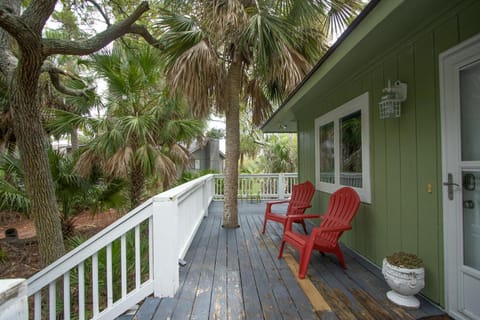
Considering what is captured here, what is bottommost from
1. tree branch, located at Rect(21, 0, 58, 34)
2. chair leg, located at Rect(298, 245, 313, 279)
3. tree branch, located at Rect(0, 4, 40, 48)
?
chair leg, located at Rect(298, 245, 313, 279)

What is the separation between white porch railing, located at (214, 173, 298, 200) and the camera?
7.68 metres

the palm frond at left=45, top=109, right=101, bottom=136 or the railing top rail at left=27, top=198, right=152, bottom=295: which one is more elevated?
the palm frond at left=45, top=109, right=101, bottom=136

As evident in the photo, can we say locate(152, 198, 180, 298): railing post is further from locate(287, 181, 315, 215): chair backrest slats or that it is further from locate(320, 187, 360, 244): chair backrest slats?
locate(287, 181, 315, 215): chair backrest slats

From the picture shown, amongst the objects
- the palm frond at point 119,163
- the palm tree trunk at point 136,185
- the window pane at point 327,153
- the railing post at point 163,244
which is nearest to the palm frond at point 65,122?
the palm frond at point 119,163

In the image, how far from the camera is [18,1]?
9.78ft

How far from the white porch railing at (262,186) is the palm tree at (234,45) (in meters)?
3.24

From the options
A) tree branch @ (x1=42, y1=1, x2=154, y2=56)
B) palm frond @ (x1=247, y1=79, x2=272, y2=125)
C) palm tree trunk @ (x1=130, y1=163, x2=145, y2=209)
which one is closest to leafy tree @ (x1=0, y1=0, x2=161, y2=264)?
tree branch @ (x1=42, y1=1, x2=154, y2=56)

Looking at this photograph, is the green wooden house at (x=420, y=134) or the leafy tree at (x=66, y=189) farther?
the leafy tree at (x=66, y=189)

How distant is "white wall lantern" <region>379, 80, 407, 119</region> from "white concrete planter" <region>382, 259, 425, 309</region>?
1.41 meters

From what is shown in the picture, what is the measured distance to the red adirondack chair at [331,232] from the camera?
97.3 inches

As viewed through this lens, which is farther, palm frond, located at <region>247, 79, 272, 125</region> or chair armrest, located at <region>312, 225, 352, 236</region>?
palm frond, located at <region>247, 79, 272, 125</region>

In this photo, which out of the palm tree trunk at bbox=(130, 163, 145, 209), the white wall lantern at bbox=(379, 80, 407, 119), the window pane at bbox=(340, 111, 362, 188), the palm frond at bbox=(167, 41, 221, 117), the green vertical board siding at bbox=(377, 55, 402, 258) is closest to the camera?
the white wall lantern at bbox=(379, 80, 407, 119)

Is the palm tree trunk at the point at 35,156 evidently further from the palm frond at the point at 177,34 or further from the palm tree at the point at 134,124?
the palm frond at the point at 177,34

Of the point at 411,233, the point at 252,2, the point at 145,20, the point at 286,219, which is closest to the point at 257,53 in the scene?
the point at 252,2
